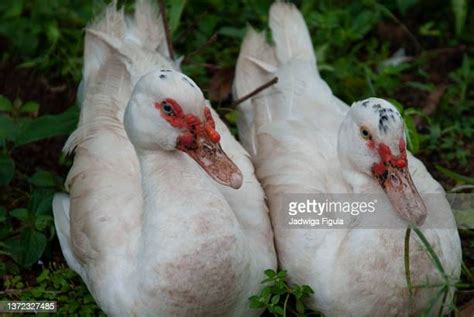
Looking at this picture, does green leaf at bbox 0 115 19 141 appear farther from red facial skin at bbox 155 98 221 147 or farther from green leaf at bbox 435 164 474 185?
green leaf at bbox 435 164 474 185

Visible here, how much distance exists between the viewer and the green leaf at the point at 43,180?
5.04 m

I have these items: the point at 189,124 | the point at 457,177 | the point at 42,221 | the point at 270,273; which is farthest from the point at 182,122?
the point at 457,177

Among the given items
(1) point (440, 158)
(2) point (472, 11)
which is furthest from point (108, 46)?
(2) point (472, 11)

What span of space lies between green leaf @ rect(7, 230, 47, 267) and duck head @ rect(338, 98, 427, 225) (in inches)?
63.8

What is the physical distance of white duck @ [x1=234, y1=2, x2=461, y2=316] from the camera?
13.3 ft

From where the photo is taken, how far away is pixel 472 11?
663cm

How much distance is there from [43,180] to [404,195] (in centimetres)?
198

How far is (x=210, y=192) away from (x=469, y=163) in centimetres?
210

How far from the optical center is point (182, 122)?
4.01m

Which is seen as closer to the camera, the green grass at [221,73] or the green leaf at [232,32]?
the green grass at [221,73]

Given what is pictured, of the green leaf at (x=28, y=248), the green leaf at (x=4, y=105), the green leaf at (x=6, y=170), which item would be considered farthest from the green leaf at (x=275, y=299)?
the green leaf at (x=4, y=105)

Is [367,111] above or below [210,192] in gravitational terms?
above

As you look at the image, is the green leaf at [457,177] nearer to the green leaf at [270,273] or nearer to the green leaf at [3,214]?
the green leaf at [270,273]

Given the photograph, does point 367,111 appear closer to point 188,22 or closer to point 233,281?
point 233,281
